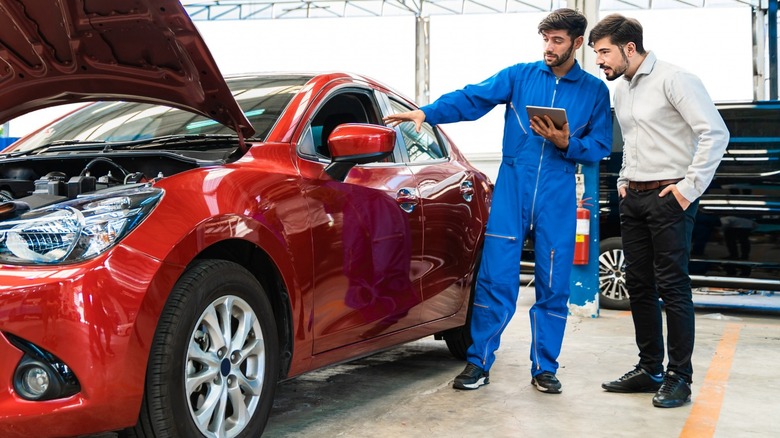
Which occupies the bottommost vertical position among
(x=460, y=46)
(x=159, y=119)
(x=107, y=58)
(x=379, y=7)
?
(x=159, y=119)

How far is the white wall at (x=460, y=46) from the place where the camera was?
18.6 meters

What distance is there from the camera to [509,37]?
19.5m

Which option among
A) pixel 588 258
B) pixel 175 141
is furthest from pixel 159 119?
pixel 588 258

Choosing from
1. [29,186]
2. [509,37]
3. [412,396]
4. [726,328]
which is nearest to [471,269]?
[412,396]

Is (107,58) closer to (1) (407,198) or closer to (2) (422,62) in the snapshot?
(1) (407,198)

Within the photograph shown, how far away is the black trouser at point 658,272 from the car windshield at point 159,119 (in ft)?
5.57

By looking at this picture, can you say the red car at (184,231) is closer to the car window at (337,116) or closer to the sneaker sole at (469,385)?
the car window at (337,116)

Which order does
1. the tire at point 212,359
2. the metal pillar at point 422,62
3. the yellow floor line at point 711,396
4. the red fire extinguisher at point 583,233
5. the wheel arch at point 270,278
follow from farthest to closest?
the metal pillar at point 422,62 < the red fire extinguisher at point 583,233 < the yellow floor line at point 711,396 < the wheel arch at point 270,278 < the tire at point 212,359

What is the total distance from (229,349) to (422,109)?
1.88 meters

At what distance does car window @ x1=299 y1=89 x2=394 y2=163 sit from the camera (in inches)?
140

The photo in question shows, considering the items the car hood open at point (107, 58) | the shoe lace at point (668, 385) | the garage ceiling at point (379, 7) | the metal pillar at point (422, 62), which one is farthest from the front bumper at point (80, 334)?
the garage ceiling at point (379, 7)

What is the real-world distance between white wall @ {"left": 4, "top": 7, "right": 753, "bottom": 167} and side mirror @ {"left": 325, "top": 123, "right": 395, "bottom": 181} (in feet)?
47.5

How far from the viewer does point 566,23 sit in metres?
4.12

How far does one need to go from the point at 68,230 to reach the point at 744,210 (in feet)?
19.6
